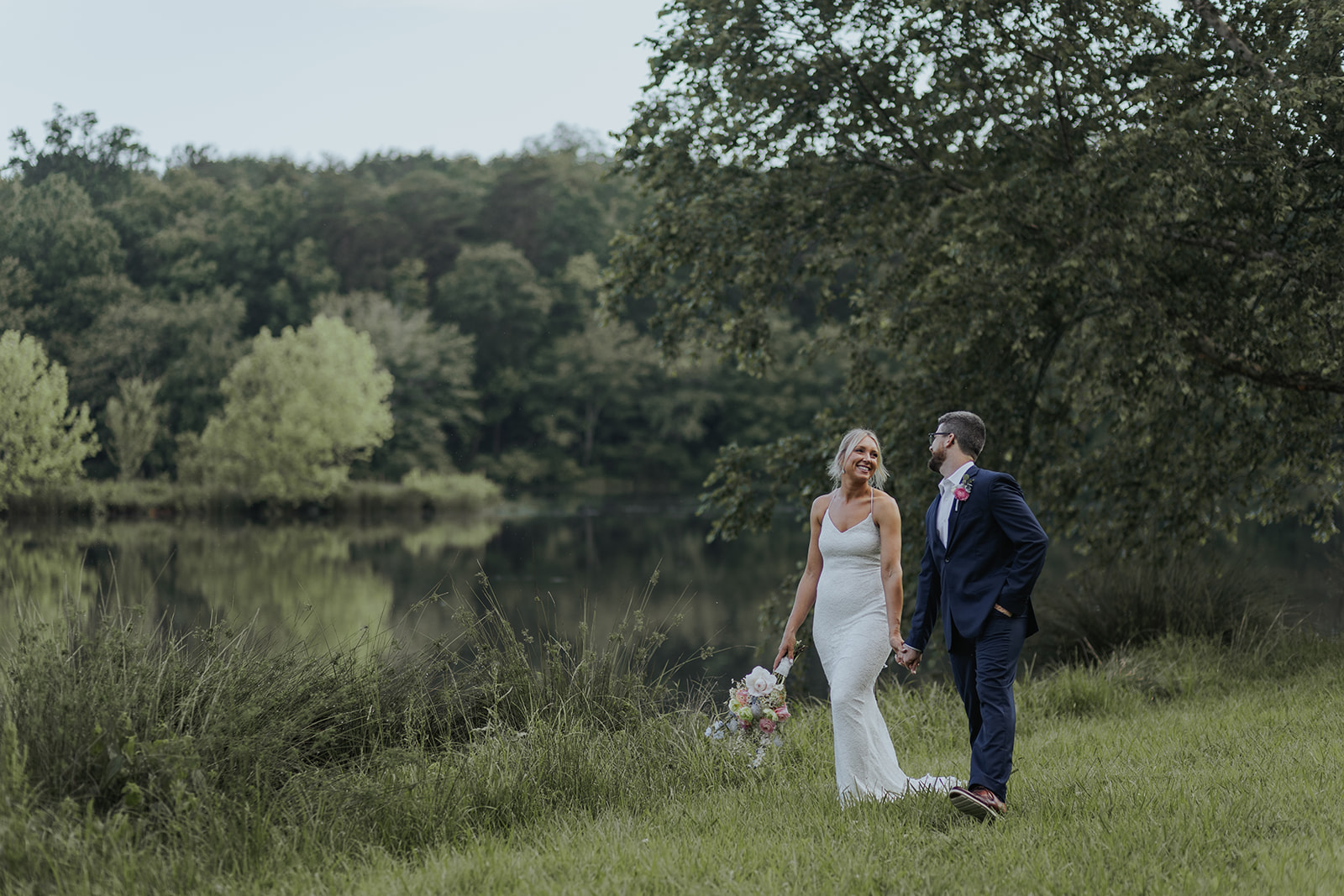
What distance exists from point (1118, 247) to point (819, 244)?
10.9 ft

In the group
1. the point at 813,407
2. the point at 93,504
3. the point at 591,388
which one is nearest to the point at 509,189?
the point at 591,388

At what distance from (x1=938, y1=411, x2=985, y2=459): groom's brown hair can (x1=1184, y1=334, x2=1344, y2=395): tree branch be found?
4.91m

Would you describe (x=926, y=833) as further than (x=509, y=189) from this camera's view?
No

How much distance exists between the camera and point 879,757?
4.71 m

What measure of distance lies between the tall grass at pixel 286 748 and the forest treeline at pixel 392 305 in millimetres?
40692

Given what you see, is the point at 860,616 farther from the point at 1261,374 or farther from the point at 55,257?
the point at 55,257

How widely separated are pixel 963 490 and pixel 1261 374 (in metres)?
5.39

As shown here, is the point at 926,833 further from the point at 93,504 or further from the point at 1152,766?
the point at 93,504

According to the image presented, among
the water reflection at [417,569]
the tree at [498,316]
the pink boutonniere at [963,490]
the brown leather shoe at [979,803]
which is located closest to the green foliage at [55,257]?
the tree at [498,316]

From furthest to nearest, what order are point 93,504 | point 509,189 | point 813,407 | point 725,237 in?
point 509,189 < point 813,407 < point 93,504 < point 725,237

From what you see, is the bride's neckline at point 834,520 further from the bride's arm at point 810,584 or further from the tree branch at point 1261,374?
the tree branch at point 1261,374

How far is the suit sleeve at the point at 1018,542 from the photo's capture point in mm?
4266

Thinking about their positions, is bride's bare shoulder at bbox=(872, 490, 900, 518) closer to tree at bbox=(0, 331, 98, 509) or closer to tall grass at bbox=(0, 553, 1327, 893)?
tall grass at bbox=(0, 553, 1327, 893)

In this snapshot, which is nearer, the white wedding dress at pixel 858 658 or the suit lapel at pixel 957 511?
the suit lapel at pixel 957 511
